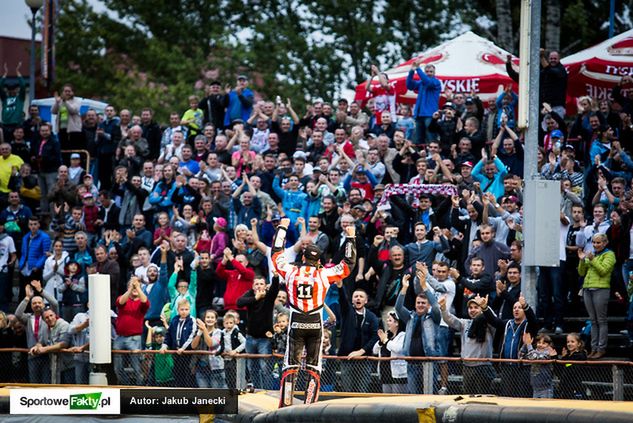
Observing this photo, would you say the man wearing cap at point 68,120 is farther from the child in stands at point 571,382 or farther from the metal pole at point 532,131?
the child in stands at point 571,382

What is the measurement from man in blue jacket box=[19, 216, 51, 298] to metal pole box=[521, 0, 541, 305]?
31.1ft

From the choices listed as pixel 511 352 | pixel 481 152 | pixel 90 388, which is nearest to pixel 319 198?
pixel 481 152

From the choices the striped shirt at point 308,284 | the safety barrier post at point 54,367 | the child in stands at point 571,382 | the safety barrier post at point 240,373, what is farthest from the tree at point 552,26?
the child in stands at point 571,382

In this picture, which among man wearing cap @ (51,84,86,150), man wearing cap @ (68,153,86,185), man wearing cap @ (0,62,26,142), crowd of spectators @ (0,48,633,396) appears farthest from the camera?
man wearing cap @ (0,62,26,142)

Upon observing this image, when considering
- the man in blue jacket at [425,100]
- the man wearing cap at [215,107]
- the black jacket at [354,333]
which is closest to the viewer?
the black jacket at [354,333]

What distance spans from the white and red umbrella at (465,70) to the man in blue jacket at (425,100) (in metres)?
1.24

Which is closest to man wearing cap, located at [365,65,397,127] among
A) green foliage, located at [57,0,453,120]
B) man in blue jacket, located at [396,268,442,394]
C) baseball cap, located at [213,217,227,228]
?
baseball cap, located at [213,217,227,228]

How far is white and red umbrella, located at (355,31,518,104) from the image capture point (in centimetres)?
2488

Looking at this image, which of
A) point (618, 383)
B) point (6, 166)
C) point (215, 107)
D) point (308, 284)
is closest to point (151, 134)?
point (215, 107)

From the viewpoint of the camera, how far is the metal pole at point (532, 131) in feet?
56.0

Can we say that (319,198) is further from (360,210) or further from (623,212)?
(623,212)

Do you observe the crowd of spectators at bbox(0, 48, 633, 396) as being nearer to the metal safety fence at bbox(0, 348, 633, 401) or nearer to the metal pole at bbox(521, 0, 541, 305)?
the metal safety fence at bbox(0, 348, 633, 401)

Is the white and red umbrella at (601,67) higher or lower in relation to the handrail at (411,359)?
higher

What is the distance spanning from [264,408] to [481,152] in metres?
8.08
